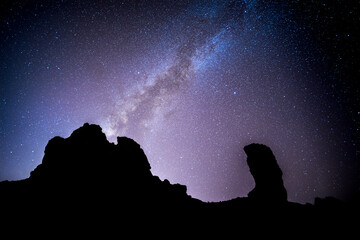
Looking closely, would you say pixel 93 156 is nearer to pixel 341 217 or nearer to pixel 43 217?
pixel 43 217

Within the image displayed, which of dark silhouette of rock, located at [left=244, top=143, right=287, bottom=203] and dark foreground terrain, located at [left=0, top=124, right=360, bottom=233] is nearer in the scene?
dark foreground terrain, located at [left=0, top=124, right=360, bottom=233]

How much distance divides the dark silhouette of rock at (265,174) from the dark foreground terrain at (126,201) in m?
0.18

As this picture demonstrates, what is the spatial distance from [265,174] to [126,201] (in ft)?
88.0

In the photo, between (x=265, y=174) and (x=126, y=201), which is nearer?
(x=126, y=201)

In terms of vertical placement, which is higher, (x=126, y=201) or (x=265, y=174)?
(x=265, y=174)

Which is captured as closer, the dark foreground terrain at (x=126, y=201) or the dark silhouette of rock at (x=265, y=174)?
the dark foreground terrain at (x=126, y=201)

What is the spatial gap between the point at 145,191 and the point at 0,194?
61.2 feet

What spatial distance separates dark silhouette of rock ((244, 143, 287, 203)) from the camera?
99.1ft

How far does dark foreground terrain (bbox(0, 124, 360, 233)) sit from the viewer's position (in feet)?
58.7

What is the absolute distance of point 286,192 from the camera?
31.2 m

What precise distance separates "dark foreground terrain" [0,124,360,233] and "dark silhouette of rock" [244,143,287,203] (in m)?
0.18

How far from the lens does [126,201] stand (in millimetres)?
23469

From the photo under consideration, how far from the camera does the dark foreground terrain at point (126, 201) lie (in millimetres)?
17906

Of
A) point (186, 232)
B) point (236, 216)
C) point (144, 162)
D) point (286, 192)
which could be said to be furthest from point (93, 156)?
point (286, 192)
